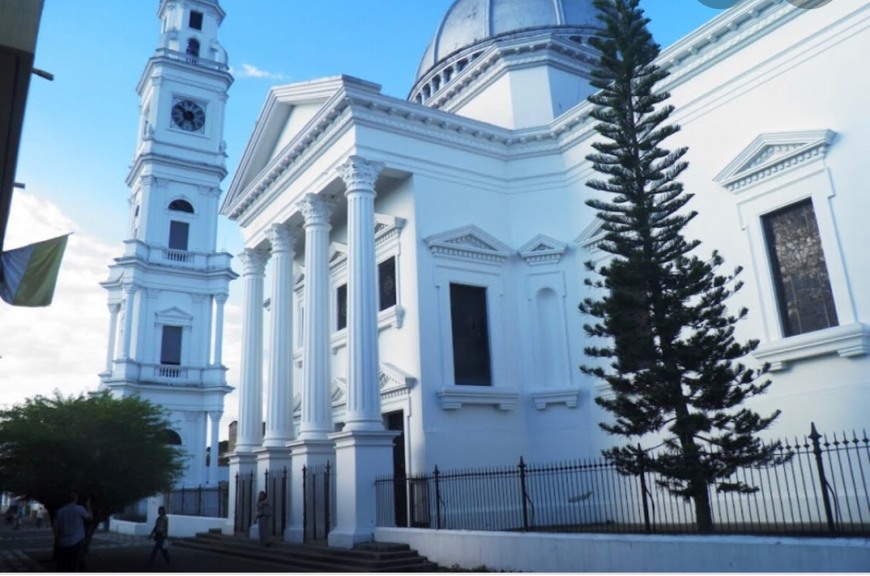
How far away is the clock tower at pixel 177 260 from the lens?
1377 inches

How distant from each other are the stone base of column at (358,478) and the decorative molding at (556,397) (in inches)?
150

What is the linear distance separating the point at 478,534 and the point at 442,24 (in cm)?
2076

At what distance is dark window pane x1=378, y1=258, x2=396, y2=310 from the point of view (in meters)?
18.5

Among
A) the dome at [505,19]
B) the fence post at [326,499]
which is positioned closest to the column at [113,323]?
the dome at [505,19]

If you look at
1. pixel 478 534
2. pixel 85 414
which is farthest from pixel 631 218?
pixel 85 414

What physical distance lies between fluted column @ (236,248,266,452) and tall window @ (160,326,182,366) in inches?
586

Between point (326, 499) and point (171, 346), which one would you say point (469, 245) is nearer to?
point (326, 499)

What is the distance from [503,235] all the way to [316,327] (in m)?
5.21

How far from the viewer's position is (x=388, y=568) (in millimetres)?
12562

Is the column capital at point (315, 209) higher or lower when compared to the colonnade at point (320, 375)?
higher

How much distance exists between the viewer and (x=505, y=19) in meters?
25.2

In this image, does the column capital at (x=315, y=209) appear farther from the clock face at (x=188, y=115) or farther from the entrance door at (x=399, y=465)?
the clock face at (x=188, y=115)

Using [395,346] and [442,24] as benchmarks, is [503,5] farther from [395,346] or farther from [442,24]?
[395,346]

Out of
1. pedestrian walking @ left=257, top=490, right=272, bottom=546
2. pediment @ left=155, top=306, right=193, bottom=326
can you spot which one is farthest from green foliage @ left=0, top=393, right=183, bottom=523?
pediment @ left=155, top=306, right=193, bottom=326
